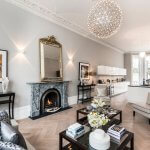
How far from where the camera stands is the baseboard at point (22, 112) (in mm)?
3785

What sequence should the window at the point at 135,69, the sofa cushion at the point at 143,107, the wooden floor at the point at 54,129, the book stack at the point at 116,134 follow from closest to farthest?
1. the book stack at the point at 116,134
2. the wooden floor at the point at 54,129
3. the sofa cushion at the point at 143,107
4. the window at the point at 135,69

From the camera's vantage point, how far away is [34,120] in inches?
147

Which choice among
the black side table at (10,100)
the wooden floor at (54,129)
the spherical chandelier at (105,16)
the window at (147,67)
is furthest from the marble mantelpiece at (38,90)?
the window at (147,67)

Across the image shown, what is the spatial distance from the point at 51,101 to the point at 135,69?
28.8 ft

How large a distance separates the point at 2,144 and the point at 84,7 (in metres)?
4.08

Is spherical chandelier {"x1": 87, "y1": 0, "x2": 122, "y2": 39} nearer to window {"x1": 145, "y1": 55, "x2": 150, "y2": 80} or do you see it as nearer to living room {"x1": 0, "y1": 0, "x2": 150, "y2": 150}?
living room {"x1": 0, "y1": 0, "x2": 150, "y2": 150}

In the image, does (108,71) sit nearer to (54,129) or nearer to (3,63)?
(54,129)

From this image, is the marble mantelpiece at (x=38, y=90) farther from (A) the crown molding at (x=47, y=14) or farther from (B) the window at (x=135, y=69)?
(B) the window at (x=135, y=69)

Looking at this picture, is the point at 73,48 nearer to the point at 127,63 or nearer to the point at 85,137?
the point at 85,137

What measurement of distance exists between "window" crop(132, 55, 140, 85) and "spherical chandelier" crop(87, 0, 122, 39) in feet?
30.0

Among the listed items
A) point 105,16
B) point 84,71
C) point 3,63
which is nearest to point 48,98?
point 3,63

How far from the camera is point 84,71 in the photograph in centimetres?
625

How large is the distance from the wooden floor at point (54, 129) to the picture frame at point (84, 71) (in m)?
2.43

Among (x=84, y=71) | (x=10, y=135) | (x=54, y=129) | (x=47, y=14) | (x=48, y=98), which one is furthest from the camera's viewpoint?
(x=84, y=71)
